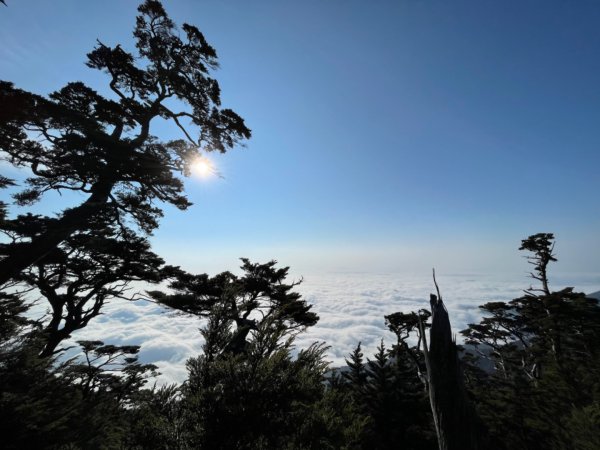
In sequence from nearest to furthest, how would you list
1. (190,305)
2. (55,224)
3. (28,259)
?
(28,259), (55,224), (190,305)

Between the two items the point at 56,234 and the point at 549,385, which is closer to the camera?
the point at 56,234

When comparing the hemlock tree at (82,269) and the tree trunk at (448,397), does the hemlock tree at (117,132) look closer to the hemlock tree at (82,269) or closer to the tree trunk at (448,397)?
the hemlock tree at (82,269)

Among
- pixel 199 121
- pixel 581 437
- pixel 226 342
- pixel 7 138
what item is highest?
pixel 199 121

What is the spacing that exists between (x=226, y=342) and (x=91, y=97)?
1028cm

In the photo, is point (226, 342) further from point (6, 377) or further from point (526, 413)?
point (526, 413)

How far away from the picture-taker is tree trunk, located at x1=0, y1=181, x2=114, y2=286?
893cm

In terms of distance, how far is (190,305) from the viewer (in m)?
16.0

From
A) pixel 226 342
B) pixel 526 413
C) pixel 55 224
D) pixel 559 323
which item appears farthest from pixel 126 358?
pixel 559 323

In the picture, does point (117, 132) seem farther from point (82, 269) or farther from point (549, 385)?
point (549, 385)

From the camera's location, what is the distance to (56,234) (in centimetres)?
976

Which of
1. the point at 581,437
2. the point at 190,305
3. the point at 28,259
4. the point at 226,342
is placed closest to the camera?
the point at 226,342

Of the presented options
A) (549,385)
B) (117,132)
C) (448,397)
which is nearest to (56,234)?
(117,132)

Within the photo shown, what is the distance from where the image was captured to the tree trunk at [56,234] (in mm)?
8930

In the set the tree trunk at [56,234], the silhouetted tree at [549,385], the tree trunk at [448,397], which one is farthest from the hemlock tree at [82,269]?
the silhouetted tree at [549,385]
